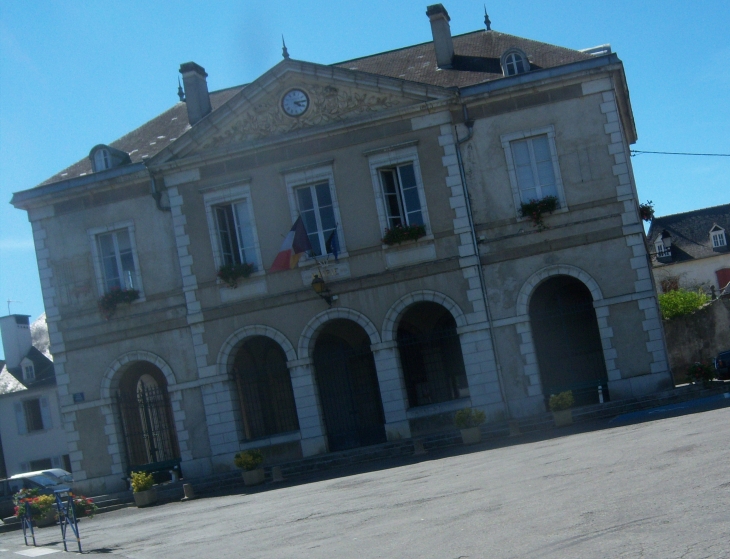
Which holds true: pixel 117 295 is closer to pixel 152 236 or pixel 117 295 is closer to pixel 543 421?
pixel 152 236

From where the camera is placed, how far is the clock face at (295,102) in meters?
20.5

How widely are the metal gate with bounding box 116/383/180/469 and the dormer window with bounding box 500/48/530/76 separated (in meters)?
11.7

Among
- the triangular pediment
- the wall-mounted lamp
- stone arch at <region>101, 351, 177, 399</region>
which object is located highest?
the triangular pediment

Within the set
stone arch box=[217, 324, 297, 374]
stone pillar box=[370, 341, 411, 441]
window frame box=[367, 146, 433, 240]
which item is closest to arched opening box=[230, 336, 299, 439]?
stone arch box=[217, 324, 297, 374]

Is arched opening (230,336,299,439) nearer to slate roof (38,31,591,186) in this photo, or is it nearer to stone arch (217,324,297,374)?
stone arch (217,324,297,374)

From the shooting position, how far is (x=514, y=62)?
20172 mm

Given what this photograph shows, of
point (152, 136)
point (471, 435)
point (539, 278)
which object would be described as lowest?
point (471, 435)

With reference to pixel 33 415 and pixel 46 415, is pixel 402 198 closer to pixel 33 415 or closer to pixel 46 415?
pixel 46 415


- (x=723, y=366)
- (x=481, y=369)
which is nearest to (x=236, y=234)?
(x=481, y=369)

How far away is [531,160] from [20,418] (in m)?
28.0

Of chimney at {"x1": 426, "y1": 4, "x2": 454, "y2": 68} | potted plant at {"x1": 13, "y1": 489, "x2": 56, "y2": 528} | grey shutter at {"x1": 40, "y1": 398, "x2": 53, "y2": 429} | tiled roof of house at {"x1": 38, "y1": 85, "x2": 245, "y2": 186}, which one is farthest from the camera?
grey shutter at {"x1": 40, "y1": 398, "x2": 53, "y2": 429}

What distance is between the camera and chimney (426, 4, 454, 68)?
21812 mm

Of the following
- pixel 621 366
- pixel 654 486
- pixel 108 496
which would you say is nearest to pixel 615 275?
pixel 621 366

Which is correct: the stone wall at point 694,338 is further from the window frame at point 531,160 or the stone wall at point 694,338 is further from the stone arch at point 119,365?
the stone arch at point 119,365
